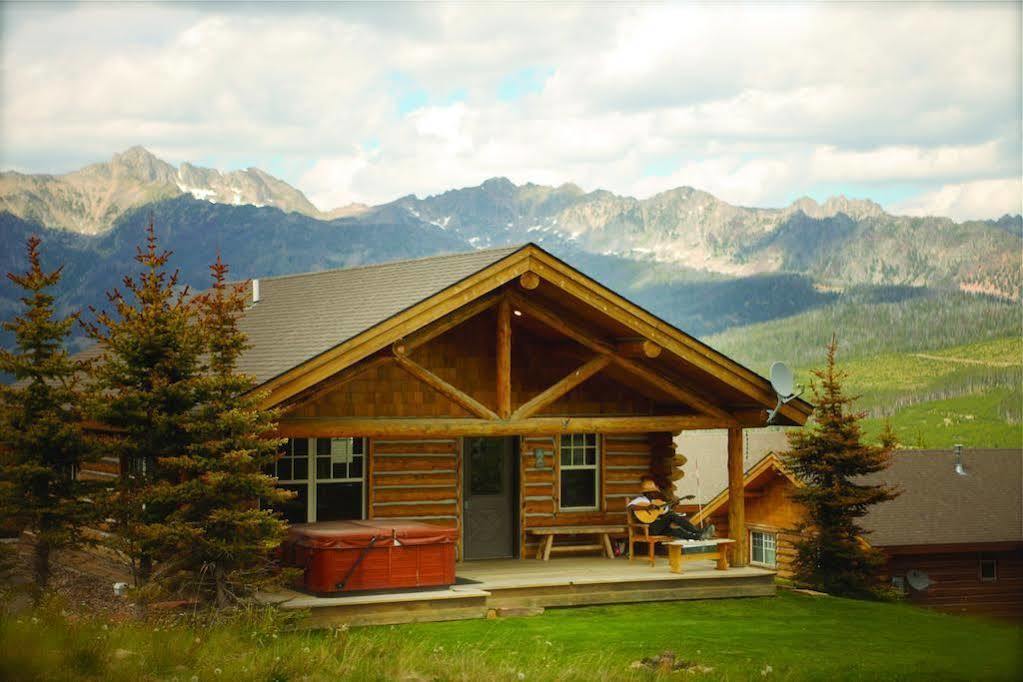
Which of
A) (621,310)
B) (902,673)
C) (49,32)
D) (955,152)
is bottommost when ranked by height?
(902,673)

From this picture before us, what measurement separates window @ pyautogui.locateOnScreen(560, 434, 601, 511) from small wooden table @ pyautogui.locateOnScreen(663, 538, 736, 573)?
92.3 inches

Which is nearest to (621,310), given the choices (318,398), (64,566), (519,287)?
(519,287)

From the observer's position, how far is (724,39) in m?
21.7

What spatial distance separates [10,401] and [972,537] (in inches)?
1163

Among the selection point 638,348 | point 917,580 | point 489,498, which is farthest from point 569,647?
point 917,580

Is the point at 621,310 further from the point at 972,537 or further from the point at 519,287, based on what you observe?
the point at 972,537

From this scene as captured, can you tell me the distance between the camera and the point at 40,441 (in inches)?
640

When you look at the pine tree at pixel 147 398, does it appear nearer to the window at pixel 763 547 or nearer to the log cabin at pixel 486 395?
the log cabin at pixel 486 395

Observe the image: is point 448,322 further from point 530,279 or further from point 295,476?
point 295,476

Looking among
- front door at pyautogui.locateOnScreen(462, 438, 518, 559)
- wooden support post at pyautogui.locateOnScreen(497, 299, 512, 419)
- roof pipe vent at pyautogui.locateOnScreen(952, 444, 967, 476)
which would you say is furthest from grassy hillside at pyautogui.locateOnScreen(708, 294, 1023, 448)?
wooden support post at pyautogui.locateOnScreen(497, 299, 512, 419)

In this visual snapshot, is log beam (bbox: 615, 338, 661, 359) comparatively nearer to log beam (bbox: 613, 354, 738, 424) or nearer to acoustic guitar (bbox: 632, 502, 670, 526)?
log beam (bbox: 613, 354, 738, 424)

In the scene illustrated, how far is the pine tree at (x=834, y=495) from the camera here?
2555cm

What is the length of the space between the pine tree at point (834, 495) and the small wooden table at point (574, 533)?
224 inches

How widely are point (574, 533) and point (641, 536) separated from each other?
3.69 feet
